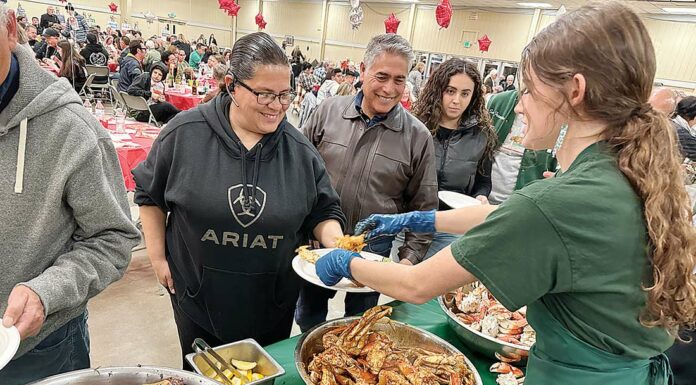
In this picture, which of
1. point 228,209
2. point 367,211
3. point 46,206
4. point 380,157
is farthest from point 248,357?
point 380,157

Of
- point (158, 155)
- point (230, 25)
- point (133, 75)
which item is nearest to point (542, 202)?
point (158, 155)

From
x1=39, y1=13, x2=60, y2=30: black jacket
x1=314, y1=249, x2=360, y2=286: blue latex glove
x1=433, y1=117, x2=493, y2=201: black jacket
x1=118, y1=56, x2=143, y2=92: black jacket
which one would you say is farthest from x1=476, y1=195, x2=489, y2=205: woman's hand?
x1=39, y1=13, x2=60, y2=30: black jacket

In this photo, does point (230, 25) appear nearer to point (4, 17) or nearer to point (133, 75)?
point (133, 75)

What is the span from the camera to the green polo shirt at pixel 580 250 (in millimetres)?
823

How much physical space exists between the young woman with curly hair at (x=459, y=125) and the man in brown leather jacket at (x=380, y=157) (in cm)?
55

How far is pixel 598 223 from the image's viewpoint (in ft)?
2.69

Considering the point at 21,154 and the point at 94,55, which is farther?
the point at 94,55

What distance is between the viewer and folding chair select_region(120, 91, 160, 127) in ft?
18.9

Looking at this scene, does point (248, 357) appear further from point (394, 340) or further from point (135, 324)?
point (135, 324)

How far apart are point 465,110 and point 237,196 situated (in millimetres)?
1628

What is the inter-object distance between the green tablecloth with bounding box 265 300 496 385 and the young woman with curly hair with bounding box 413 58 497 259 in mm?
1022

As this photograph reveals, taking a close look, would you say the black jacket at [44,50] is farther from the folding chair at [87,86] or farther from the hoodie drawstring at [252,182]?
the hoodie drawstring at [252,182]

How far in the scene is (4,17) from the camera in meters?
0.95

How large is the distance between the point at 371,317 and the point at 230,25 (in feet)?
74.5
